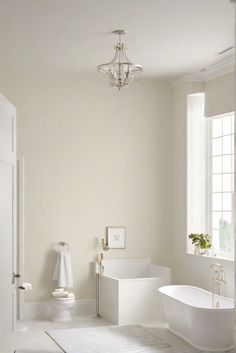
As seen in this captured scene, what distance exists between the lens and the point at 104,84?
24.2ft

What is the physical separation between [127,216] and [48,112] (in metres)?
1.67

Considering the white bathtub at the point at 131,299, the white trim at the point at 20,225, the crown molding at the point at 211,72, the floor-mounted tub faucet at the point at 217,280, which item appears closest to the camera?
the floor-mounted tub faucet at the point at 217,280

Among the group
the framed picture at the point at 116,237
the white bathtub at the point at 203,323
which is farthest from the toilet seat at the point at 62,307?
the white bathtub at the point at 203,323

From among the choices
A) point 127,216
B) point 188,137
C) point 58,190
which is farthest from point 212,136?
point 58,190

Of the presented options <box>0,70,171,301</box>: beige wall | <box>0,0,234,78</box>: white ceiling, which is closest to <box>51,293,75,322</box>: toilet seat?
<box>0,70,171,301</box>: beige wall

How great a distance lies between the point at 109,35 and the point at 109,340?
305 centimetres

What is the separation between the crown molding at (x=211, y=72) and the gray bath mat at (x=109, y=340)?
3003 millimetres

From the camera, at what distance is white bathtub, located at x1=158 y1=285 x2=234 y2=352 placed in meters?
5.28

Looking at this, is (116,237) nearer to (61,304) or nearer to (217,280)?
(61,304)

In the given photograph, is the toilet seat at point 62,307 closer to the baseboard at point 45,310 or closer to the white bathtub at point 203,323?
the baseboard at point 45,310

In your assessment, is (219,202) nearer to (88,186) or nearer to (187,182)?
(187,182)

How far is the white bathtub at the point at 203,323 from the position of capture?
5.28 m

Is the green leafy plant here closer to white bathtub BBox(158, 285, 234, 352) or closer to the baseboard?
white bathtub BBox(158, 285, 234, 352)

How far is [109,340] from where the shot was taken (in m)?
5.89
